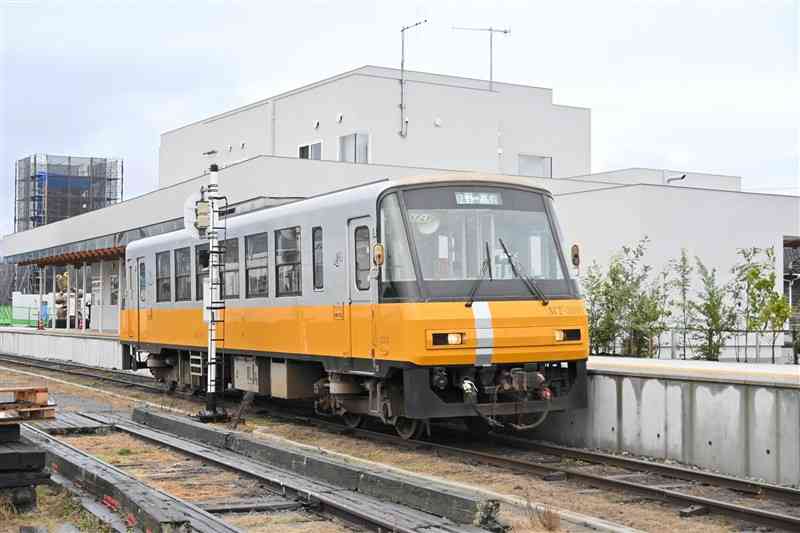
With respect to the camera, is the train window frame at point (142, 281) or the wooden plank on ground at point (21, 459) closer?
the wooden plank on ground at point (21, 459)

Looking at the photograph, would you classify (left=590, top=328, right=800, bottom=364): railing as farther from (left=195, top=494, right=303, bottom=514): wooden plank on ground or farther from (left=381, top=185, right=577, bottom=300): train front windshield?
(left=195, top=494, right=303, bottom=514): wooden plank on ground

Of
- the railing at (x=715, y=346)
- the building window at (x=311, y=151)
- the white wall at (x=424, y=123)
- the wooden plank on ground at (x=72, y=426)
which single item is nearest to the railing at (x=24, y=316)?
the white wall at (x=424, y=123)

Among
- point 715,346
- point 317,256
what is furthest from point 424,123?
point 317,256

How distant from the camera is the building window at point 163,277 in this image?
20.5 meters

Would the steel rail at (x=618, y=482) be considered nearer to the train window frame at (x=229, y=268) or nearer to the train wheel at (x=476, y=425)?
the train wheel at (x=476, y=425)

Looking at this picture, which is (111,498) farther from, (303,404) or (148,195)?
(148,195)

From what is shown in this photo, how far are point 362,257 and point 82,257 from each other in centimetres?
3357

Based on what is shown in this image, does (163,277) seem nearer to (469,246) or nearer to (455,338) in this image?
(469,246)

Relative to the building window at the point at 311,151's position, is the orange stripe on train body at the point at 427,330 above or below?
below

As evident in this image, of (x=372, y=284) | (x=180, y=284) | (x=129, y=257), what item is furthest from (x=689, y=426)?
(x=129, y=257)

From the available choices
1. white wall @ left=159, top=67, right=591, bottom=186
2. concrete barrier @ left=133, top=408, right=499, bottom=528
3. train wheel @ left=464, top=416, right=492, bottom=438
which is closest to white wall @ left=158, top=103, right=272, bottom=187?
white wall @ left=159, top=67, right=591, bottom=186

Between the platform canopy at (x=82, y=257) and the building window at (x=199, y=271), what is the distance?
72.0 feet

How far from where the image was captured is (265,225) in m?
16.4

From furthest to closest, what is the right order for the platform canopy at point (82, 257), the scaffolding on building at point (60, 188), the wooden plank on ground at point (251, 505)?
the scaffolding on building at point (60, 188) < the platform canopy at point (82, 257) < the wooden plank on ground at point (251, 505)
